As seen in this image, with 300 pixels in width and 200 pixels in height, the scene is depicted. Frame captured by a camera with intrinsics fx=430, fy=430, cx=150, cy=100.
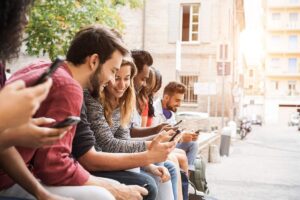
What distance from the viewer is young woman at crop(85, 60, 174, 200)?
2.83 meters

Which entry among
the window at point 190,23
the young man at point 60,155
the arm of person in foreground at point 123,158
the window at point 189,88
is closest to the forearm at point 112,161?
the arm of person in foreground at point 123,158

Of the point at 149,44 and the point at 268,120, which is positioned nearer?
the point at 149,44

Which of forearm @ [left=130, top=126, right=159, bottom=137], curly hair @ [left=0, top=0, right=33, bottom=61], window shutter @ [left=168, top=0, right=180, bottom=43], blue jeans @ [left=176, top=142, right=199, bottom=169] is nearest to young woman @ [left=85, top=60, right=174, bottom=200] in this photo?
forearm @ [left=130, top=126, right=159, bottom=137]

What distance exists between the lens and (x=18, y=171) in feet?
5.79

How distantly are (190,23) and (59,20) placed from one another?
1367 centimetres

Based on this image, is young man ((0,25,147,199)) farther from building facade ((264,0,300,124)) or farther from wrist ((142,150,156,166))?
building facade ((264,0,300,124))

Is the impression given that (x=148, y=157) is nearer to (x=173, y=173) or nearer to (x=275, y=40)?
(x=173, y=173)

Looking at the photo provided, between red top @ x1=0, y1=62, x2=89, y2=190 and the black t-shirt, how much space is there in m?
0.29

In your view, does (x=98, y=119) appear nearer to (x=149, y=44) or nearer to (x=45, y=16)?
(x=45, y=16)

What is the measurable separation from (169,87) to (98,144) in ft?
9.93

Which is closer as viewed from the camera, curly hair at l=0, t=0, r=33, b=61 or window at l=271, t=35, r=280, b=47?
curly hair at l=0, t=0, r=33, b=61

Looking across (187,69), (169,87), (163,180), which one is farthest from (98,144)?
(187,69)

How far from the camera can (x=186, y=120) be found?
Result: 14688 millimetres

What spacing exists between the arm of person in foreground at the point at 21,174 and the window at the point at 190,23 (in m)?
19.5
